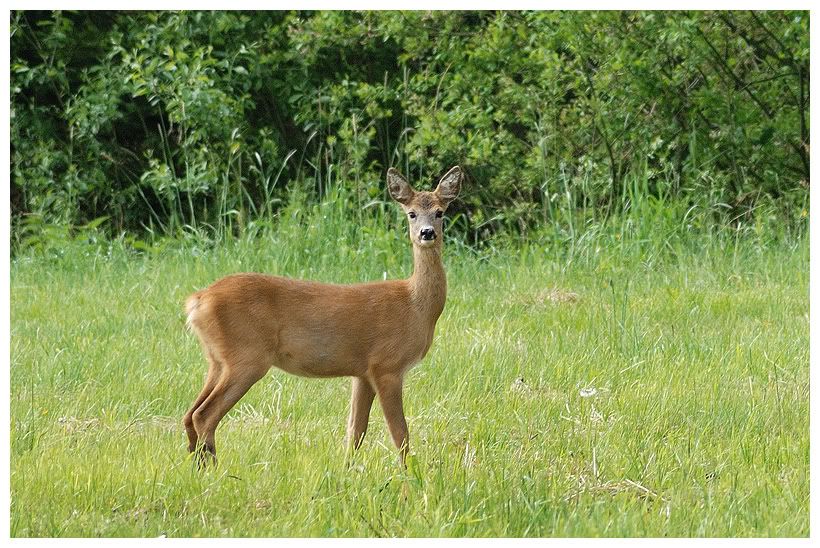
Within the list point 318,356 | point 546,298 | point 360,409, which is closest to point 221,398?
point 318,356

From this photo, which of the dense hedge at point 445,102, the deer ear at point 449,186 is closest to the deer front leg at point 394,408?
the deer ear at point 449,186

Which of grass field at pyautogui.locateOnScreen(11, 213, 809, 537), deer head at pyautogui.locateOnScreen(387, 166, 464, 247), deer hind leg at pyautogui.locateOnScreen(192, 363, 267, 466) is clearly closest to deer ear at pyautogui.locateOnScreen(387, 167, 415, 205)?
deer head at pyautogui.locateOnScreen(387, 166, 464, 247)

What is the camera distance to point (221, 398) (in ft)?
15.5

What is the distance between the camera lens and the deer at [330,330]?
474 cm

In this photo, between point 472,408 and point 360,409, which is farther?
point 472,408

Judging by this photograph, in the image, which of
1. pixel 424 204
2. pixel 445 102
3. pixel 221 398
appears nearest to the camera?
pixel 221 398

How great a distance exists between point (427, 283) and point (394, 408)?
523 mm

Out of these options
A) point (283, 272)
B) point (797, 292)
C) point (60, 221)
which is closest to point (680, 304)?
point (797, 292)

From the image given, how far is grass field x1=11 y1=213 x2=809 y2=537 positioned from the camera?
418 cm

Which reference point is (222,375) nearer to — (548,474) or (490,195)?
(548,474)

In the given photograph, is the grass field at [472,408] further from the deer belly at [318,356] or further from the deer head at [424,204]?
the deer head at [424,204]

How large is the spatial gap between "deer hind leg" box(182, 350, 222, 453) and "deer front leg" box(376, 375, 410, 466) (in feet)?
2.01

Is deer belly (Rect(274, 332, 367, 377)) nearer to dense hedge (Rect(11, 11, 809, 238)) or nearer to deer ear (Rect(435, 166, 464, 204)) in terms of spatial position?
deer ear (Rect(435, 166, 464, 204))

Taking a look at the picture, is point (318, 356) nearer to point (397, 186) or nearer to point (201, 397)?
point (201, 397)
